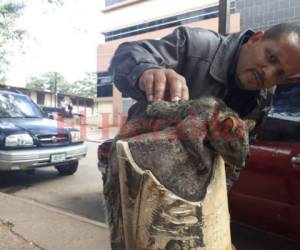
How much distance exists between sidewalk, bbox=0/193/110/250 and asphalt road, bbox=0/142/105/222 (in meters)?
0.48

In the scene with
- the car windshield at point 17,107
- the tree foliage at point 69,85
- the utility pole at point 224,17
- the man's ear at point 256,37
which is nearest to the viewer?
the man's ear at point 256,37

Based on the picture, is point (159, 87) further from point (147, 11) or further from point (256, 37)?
point (147, 11)

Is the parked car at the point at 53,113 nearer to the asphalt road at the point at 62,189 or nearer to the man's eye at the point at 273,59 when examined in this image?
the asphalt road at the point at 62,189

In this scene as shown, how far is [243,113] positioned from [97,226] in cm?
280

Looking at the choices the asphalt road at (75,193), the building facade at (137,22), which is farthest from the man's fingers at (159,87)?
the building facade at (137,22)

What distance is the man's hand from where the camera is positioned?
1069 millimetres

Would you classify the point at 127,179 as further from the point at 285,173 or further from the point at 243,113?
the point at 285,173

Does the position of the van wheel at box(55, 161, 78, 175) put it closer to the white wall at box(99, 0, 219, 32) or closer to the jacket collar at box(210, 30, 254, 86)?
the jacket collar at box(210, 30, 254, 86)

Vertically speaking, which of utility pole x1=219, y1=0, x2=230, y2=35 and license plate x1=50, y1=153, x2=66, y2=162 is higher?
utility pole x1=219, y1=0, x2=230, y2=35

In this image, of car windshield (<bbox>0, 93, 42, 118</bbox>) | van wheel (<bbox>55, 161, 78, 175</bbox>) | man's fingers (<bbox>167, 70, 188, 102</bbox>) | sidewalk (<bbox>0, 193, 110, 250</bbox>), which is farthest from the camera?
van wheel (<bbox>55, 161, 78, 175</bbox>)

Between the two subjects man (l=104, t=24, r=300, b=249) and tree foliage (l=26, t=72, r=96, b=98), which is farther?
tree foliage (l=26, t=72, r=96, b=98)

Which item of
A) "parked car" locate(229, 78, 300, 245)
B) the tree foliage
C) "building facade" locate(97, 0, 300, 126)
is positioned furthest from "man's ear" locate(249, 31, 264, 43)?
the tree foliage

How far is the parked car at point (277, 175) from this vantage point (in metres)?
2.99

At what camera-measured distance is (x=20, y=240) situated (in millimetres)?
3586
